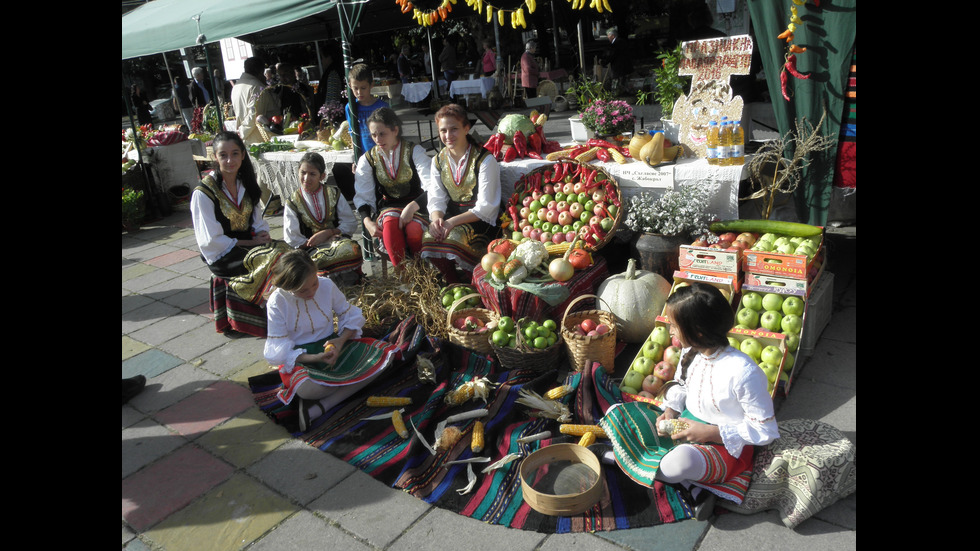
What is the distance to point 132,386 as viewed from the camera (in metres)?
4.45

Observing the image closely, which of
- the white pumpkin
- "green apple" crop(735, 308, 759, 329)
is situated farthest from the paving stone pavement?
the white pumpkin

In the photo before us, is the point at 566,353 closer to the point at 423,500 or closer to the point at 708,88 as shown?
the point at 423,500

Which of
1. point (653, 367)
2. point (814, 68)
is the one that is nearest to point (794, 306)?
point (653, 367)

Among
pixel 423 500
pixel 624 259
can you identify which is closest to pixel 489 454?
pixel 423 500

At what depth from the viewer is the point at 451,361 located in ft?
14.5

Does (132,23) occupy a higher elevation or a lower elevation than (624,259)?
higher

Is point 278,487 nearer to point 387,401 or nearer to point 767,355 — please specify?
point 387,401

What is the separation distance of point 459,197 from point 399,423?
7.65ft

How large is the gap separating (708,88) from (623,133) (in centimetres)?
87

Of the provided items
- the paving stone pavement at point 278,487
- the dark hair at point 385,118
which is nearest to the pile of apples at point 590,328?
the paving stone pavement at point 278,487

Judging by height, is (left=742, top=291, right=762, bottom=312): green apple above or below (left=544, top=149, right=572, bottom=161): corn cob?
below

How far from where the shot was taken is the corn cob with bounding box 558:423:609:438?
3422 millimetres

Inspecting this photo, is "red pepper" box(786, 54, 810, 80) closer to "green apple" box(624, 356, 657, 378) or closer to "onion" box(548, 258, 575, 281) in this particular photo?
"onion" box(548, 258, 575, 281)

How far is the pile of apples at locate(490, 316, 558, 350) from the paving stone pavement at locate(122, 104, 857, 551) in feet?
4.18
